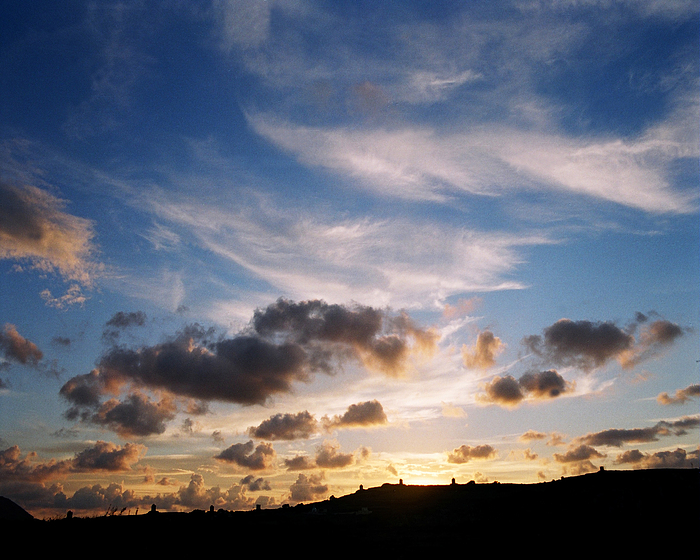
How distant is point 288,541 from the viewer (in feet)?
145

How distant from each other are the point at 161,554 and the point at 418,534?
2155 cm

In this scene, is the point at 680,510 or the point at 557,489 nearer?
the point at 680,510

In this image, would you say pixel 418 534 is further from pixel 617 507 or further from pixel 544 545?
pixel 617 507

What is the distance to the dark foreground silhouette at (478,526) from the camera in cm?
4006

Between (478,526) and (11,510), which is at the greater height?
(11,510)

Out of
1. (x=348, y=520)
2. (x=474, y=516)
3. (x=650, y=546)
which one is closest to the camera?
(x=650, y=546)

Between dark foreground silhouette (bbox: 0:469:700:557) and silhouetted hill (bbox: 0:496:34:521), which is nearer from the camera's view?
dark foreground silhouette (bbox: 0:469:700:557)

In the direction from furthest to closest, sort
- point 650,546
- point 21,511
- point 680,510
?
point 21,511 → point 680,510 → point 650,546

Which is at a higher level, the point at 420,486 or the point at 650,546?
the point at 420,486

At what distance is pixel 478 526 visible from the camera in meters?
45.2

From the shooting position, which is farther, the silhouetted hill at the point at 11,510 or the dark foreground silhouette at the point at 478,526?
A: the silhouetted hill at the point at 11,510

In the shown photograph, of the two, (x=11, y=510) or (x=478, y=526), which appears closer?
(x=478, y=526)

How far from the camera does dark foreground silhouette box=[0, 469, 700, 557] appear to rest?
40.1 meters

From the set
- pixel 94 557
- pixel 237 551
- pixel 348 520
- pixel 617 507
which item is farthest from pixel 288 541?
pixel 617 507
